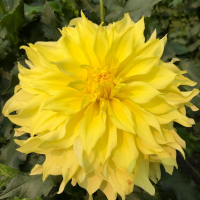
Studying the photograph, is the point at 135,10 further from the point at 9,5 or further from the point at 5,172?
the point at 5,172

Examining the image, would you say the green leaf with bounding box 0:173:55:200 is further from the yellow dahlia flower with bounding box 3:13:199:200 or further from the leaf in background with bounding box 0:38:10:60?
the leaf in background with bounding box 0:38:10:60

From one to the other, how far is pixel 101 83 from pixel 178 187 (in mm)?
620

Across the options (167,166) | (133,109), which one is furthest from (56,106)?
(167,166)

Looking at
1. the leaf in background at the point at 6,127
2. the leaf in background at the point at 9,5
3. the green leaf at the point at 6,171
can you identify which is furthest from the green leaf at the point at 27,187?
the leaf in background at the point at 9,5

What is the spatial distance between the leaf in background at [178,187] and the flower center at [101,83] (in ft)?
1.78

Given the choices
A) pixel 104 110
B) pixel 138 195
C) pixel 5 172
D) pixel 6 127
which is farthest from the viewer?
pixel 6 127

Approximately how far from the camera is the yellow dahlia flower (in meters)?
→ 0.56

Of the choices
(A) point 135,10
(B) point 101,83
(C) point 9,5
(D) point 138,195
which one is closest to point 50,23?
(C) point 9,5

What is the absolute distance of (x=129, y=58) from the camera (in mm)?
631

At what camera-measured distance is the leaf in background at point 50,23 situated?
903 millimetres

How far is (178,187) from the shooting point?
0.94m

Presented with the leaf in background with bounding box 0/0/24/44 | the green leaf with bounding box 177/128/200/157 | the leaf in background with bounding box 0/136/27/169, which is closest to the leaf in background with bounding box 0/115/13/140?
the leaf in background with bounding box 0/136/27/169

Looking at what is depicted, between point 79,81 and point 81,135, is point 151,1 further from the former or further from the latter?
point 81,135

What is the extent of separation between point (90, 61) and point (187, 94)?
29 cm
